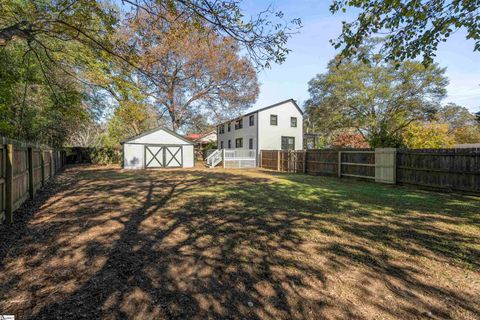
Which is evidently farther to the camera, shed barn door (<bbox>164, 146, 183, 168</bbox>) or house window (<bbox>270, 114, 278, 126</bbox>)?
house window (<bbox>270, 114, 278, 126</bbox>)

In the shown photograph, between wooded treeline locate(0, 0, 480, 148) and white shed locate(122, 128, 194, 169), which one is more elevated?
wooded treeline locate(0, 0, 480, 148)

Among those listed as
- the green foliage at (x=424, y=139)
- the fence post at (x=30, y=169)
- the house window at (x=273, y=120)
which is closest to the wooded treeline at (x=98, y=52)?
the fence post at (x=30, y=169)

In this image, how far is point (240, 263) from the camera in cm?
291

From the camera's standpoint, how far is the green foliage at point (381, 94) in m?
19.9

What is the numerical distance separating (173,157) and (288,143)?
430 inches

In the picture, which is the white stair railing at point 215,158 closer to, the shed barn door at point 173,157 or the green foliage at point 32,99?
the shed barn door at point 173,157

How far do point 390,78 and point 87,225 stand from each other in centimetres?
2456

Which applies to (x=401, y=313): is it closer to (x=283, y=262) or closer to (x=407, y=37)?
(x=283, y=262)

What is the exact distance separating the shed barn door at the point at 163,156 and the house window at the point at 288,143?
31.9ft

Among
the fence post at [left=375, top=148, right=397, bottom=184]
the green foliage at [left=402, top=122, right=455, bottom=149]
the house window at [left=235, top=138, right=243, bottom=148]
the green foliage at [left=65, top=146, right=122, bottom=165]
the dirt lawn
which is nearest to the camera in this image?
the dirt lawn

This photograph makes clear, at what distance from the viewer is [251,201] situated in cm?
638

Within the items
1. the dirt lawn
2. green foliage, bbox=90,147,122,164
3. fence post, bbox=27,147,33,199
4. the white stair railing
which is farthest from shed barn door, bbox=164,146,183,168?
the dirt lawn

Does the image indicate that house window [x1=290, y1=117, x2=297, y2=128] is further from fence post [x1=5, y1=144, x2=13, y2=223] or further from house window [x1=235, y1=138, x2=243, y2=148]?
fence post [x1=5, y1=144, x2=13, y2=223]

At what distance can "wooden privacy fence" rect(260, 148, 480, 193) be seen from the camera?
287 inches
